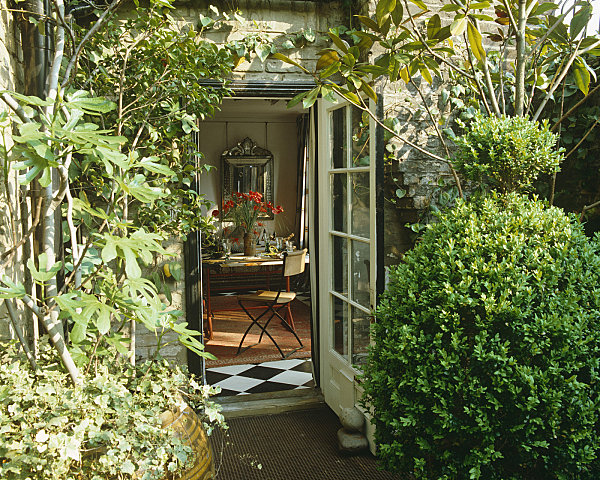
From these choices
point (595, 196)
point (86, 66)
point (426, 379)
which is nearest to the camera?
point (426, 379)

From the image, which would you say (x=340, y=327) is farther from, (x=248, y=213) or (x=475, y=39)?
(x=248, y=213)

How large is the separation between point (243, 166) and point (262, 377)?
5.08m

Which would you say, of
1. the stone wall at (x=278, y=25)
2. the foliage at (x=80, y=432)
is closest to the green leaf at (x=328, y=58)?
→ the stone wall at (x=278, y=25)

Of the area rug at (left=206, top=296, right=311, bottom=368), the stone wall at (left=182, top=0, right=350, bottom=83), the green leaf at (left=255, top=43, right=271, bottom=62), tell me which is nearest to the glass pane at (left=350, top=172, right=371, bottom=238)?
the stone wall at (left=182, top=0, right=350, bottom=83)

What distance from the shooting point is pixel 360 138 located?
132 inches

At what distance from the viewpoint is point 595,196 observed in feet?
10.1

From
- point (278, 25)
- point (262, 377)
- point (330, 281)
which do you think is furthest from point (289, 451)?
point (278, 25)

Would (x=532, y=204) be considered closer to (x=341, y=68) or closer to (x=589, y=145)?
(x=341, y=68)

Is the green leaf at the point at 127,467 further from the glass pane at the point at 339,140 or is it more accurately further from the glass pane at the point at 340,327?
the glass pane at the point at 339,140

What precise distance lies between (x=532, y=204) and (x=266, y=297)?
11.8 feet

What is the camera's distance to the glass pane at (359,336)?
3.36 metres

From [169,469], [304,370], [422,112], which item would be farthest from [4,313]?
[304,370]

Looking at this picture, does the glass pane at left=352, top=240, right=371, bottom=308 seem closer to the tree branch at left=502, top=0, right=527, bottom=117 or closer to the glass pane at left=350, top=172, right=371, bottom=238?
the glass pane at left=350, top=172, right=371, bottom=238

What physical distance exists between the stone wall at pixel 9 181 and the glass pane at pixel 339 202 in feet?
6.56
